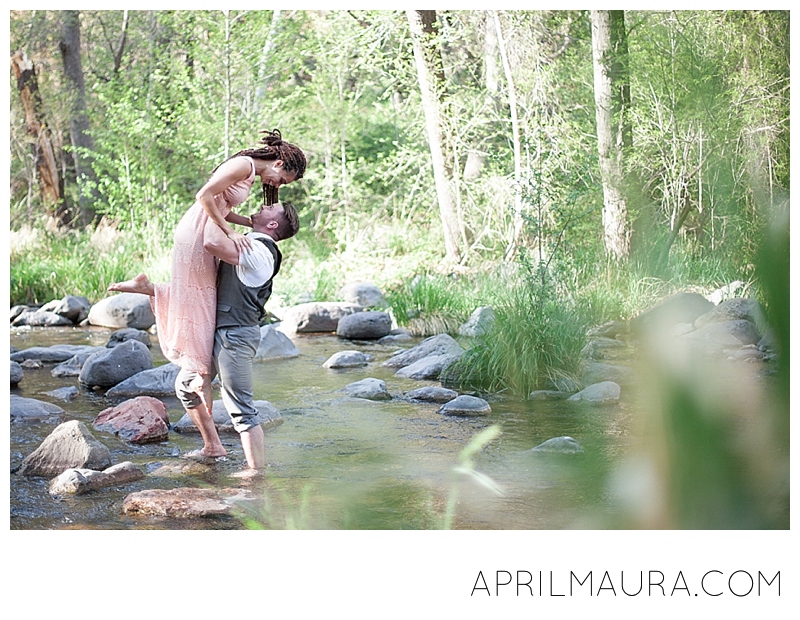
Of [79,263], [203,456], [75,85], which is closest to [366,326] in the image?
[79,263]

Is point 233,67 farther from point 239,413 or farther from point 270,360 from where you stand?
point 239,413

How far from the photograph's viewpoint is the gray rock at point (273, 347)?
21.7 ft

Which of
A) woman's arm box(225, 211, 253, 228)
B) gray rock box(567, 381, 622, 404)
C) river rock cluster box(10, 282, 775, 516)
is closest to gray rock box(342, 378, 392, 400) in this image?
river rock cluster box(10, 282, 775, 516)

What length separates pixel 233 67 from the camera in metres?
10.5

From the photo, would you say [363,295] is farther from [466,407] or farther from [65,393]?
[466,407]

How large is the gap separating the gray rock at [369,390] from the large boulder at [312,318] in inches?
107

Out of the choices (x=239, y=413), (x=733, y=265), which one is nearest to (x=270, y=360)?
(x=239, y=413)

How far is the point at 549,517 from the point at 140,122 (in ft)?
29.0

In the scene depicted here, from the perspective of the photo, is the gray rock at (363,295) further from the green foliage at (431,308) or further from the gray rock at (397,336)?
the gray rock at (397,336)

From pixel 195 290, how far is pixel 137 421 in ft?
3.98

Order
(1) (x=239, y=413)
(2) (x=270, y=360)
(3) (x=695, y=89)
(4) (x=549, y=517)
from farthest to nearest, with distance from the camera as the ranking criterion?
(2) (x=270, y=360)
(1) (x=239, y=413)
(4) (x=549, y=517)
(3) (x=695, y=89)

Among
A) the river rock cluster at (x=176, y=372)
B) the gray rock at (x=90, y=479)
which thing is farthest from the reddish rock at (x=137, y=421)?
the gray rock at (x=90, y=479)

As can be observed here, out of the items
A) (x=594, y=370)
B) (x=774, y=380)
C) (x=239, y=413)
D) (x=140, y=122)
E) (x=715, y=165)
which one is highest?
(x=140, y=122)

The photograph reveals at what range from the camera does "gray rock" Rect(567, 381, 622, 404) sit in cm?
489
